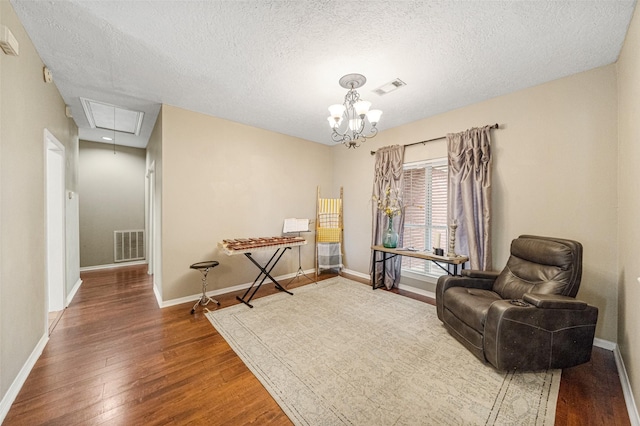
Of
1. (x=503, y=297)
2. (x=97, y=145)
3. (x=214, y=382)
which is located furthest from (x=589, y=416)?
(x=97, y=145)

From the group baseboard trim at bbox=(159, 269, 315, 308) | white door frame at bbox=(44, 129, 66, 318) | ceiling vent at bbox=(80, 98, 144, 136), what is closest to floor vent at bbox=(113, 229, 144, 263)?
ceiling vent at bbox=(80, 98, 144, 136)

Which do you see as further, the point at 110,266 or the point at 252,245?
the point at 110,266

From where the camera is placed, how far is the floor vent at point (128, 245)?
17.4 ft

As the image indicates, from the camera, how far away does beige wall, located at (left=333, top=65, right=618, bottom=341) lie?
232 centimetres

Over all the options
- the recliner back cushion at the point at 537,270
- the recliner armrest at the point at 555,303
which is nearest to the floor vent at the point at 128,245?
the recliner back cushion at the point at 537,270

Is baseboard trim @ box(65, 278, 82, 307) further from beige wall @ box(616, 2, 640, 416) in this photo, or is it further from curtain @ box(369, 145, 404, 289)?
beige wall @ box(616, 2, 640, 416)

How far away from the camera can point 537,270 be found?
2350 millimetres

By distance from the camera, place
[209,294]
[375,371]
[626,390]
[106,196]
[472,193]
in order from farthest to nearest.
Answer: [106,196]
[209,294]
[472,193]
[375,371]
[626,390]

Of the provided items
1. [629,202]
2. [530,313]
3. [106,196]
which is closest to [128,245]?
[106,196]

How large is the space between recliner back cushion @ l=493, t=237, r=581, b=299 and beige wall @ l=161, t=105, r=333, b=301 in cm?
329

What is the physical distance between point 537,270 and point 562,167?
45.6 inches

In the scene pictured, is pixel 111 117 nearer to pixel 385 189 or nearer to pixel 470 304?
pixel 385 189

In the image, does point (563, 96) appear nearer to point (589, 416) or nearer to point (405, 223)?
point (405, 223)

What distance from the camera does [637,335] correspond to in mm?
1639
